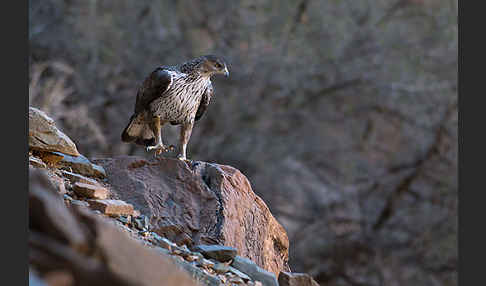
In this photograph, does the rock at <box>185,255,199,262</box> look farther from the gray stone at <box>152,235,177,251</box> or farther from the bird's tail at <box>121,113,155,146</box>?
the bird's tail at <box>121,113,155,146</box>

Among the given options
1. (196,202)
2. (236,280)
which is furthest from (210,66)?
(236,280)

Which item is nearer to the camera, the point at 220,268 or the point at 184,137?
the point at 220,268

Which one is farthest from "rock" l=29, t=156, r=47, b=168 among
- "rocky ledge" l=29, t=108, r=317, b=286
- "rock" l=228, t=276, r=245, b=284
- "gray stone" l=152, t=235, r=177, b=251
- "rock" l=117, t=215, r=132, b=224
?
"rock" l=228, t=276, r=245, b=284

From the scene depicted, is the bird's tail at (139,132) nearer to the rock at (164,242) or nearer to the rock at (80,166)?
the rock at (80,166)

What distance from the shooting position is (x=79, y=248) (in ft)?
5.55

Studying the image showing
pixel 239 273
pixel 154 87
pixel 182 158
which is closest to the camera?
pixel 239 273

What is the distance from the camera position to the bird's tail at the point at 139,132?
475 cm

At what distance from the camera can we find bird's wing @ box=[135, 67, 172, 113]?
15.1 ft

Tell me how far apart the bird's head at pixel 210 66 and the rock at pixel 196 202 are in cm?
82

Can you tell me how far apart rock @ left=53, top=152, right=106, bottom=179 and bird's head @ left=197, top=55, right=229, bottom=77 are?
47.2 inches

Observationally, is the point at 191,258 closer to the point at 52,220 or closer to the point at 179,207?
the point at 179,207

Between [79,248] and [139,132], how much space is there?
3.17m

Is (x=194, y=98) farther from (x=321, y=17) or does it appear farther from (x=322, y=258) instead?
(x=321, y=17)

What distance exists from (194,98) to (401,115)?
7782mm
